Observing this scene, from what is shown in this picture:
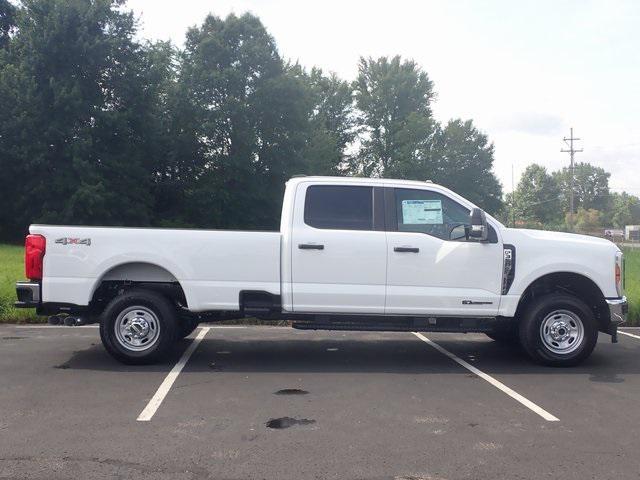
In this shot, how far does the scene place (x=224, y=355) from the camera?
7.99m

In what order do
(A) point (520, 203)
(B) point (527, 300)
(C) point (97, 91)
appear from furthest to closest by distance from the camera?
(A) point (520, 203)
(C) point (97, 91)
(B) point (527, 300)

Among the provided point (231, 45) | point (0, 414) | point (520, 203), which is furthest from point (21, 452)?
point (520, 203)

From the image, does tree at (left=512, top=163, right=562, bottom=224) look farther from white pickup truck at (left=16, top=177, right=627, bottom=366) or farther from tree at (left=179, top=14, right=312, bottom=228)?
white pickup truck at (left=16, top=177, right=627, bottom=366)

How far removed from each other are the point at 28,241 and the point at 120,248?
105cm

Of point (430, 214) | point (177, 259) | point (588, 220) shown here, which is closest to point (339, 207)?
point (430, 214)

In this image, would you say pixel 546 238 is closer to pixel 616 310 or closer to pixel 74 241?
pixel 616 310

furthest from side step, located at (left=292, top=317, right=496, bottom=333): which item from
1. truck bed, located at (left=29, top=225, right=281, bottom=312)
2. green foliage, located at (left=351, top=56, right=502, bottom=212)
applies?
green foliage, located at (left=351, top=56, right=502, bottom=212)

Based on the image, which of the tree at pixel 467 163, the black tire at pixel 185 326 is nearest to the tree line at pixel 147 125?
the tree at pixel 467 163

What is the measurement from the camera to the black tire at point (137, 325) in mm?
7121

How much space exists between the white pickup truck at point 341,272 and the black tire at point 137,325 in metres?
0.01

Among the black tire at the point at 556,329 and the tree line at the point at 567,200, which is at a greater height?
the tree line at the point at 567,200

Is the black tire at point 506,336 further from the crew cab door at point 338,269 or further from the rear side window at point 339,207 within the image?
the rear side window at point 339,207

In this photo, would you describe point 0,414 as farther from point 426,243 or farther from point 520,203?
point 520,203

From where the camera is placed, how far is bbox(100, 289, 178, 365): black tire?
23.4 ft
